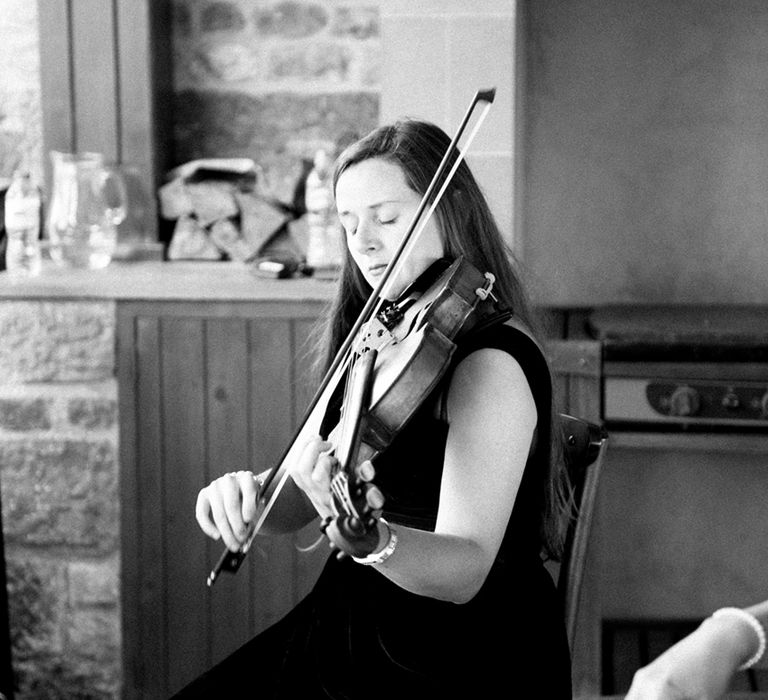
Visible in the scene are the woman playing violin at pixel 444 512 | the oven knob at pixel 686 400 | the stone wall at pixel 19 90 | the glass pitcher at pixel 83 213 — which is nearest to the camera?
the woman playing violin at pixel 444 512

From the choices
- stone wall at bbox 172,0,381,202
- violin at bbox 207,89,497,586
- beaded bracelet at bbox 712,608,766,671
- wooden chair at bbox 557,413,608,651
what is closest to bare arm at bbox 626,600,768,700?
beaded bracelet at bbox 712,608,766,671

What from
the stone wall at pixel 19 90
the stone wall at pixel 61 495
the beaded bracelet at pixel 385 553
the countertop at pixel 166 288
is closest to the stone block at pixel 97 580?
the stone wall at pixel 61 495

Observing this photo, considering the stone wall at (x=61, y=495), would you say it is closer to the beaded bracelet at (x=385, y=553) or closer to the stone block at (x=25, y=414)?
the stone block at (x=25, y=414)

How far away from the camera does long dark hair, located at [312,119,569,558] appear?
1.67 m

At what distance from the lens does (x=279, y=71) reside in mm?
3062

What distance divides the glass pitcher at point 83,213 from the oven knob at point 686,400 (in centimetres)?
123

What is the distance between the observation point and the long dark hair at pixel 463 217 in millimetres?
1668

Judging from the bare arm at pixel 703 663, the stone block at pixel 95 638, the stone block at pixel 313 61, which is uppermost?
the stone block at pixel 313 61

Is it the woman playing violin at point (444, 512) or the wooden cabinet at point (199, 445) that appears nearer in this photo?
the woman playing violin at point (444, 512)

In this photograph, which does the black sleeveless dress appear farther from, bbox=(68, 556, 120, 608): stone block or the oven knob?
bbox=(68, 556, 120, 608): stone block

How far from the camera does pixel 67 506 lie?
2652 millimetres

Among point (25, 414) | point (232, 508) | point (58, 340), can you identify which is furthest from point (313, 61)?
point (232, 508)

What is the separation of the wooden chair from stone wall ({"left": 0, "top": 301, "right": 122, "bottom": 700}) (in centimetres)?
119

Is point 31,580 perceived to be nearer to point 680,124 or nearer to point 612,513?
point 612,513
